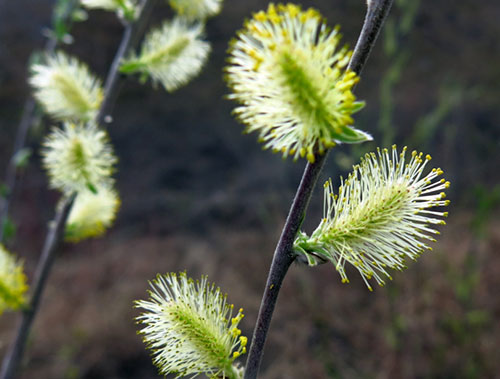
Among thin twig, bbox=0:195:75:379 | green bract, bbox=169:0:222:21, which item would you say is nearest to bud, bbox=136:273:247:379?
thin twig, bbox=0:195:75:379

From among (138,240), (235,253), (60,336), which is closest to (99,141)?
(60,336)

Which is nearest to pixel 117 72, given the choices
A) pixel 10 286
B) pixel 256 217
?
pixel 10 286

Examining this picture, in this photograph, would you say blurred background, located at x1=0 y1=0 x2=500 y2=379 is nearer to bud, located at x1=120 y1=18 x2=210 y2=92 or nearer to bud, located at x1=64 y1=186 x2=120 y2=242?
bud, located at x1=120 y1=18 x2=210 y2=92

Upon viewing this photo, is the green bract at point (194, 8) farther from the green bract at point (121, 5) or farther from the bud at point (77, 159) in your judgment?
the bud at point (77, 159)

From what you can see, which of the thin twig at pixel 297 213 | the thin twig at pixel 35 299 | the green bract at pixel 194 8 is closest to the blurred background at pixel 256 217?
the green bract at pixel 194 8

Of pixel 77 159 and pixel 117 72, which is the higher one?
pixel 117 72

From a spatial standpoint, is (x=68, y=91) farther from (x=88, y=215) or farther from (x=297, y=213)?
(x=297, y=213)
